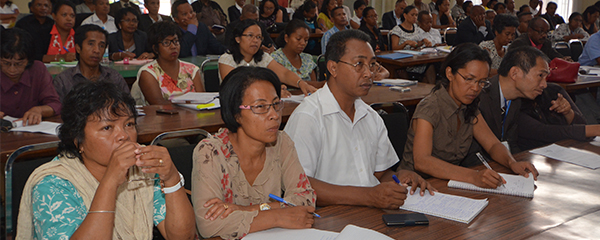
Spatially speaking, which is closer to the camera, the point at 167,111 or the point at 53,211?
the point at 53,211

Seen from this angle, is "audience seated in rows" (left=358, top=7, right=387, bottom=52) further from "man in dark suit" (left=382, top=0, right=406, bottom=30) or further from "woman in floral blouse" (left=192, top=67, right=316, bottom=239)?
"woman in floral blouse" (left=192, top=67, right=316, bottom=239)

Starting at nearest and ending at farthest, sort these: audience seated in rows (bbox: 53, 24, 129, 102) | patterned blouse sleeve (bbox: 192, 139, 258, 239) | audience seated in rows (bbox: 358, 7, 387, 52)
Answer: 1. patterned blouse sleeve (bbox: 192, 139, 258, 239)
2. audience seated in rows (bbox: 53, 24, 129, 102)
3. audience seated in rows (bbox: 358, 7, 387, 52)

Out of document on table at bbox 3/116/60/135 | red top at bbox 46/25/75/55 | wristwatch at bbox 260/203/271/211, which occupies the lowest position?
document on table at bbox 3/116/60/135

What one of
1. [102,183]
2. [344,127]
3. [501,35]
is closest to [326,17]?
[501,35]

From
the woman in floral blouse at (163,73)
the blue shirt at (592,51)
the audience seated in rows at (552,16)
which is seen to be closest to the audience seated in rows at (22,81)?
the woman in floral blouse at (163,73)

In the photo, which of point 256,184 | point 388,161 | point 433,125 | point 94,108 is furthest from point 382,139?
point 94,108

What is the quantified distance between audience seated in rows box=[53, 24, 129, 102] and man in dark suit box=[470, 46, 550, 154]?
223cm

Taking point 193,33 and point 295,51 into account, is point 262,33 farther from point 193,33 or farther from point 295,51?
point 193,33

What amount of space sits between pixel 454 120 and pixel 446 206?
0.78m

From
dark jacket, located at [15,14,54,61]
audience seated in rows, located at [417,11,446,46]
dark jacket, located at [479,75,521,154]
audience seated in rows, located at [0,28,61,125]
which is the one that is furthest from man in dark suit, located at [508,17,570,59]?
dark jacket, located at [15,14,54,61]

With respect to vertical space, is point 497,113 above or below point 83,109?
below

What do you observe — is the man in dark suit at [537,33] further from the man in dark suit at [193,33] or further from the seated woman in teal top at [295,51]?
the man in dark suit at [193,33]

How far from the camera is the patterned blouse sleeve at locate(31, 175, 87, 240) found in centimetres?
119

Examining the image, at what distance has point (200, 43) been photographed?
5816mm
